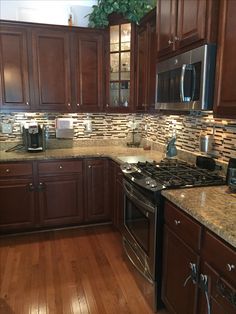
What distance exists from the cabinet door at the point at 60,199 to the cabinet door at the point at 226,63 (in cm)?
183

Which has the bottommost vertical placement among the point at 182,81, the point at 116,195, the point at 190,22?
the point at 116,195

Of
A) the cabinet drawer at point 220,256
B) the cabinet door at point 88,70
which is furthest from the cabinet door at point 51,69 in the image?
the cabinet drawer at point 220,256

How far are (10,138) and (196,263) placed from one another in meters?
2.66

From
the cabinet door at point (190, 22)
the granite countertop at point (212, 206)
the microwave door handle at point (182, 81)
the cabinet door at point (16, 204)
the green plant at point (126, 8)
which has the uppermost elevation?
the green plant at point (126, 8)

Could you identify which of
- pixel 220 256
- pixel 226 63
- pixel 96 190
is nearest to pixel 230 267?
pixel 220 256

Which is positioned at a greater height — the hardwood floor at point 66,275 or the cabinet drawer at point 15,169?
the cabinet drawer at point 15,169

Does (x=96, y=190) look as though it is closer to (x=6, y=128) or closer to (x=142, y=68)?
(x=6, y=128)

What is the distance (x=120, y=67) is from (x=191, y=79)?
4.92ft

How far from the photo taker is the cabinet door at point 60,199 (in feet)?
9.69

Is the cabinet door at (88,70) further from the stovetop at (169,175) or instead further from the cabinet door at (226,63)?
the cabinet door at (226,63)

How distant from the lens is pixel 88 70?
313cm

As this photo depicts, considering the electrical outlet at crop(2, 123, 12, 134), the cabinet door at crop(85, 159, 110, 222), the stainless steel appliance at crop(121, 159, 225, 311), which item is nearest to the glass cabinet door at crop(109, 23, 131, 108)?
the cabinet door at crop(85, 159, 110, 222)

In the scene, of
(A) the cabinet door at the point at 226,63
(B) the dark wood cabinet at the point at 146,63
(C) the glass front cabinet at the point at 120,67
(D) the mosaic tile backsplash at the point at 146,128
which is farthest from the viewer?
(C) the glass front cabinet at the point at 120,67

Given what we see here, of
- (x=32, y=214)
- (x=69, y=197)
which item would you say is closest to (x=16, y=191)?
(x=32, y=214)
